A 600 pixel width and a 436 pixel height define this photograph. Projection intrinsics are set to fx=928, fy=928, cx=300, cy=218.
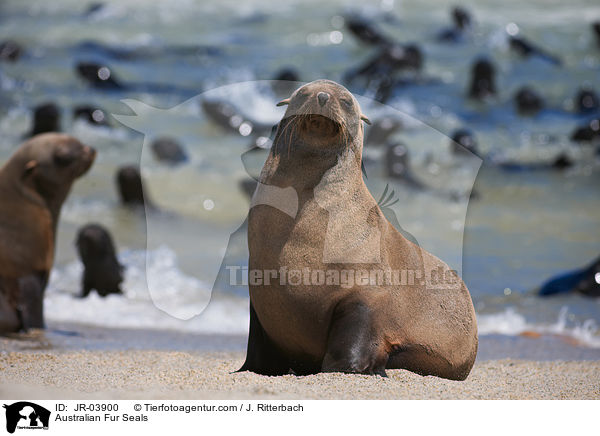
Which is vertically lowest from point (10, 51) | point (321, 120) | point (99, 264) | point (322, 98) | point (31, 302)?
point (31, 302)

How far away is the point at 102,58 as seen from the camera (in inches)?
824

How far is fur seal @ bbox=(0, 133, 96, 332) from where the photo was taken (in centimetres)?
808

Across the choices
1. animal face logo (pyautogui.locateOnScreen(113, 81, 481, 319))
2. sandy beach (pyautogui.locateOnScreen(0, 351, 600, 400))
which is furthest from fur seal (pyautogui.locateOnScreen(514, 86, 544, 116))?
sandy beach (pyautogui.locateOnScreen(0, 351, 600, 400))

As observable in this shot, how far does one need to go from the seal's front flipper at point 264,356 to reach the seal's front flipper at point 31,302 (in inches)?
144

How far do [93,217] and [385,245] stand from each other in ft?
33.7

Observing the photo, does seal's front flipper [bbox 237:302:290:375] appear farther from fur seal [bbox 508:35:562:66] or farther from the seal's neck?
fur seal [bbox 508:35:562:66]

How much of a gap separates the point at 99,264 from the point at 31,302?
89.1 inches

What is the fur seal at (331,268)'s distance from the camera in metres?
4.59

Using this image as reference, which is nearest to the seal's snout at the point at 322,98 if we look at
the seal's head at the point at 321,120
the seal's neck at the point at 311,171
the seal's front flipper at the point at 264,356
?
the seal's head at the point at 321,120

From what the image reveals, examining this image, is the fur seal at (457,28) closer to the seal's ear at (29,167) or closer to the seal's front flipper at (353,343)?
the seal's ear at (29,167)

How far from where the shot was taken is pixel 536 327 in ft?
29.2

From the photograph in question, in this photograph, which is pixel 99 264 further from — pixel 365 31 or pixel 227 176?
pixel 365 31

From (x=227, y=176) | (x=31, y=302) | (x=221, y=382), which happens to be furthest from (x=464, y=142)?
(x=221, y=382)

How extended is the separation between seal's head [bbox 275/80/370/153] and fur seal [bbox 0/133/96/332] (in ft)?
13.4
